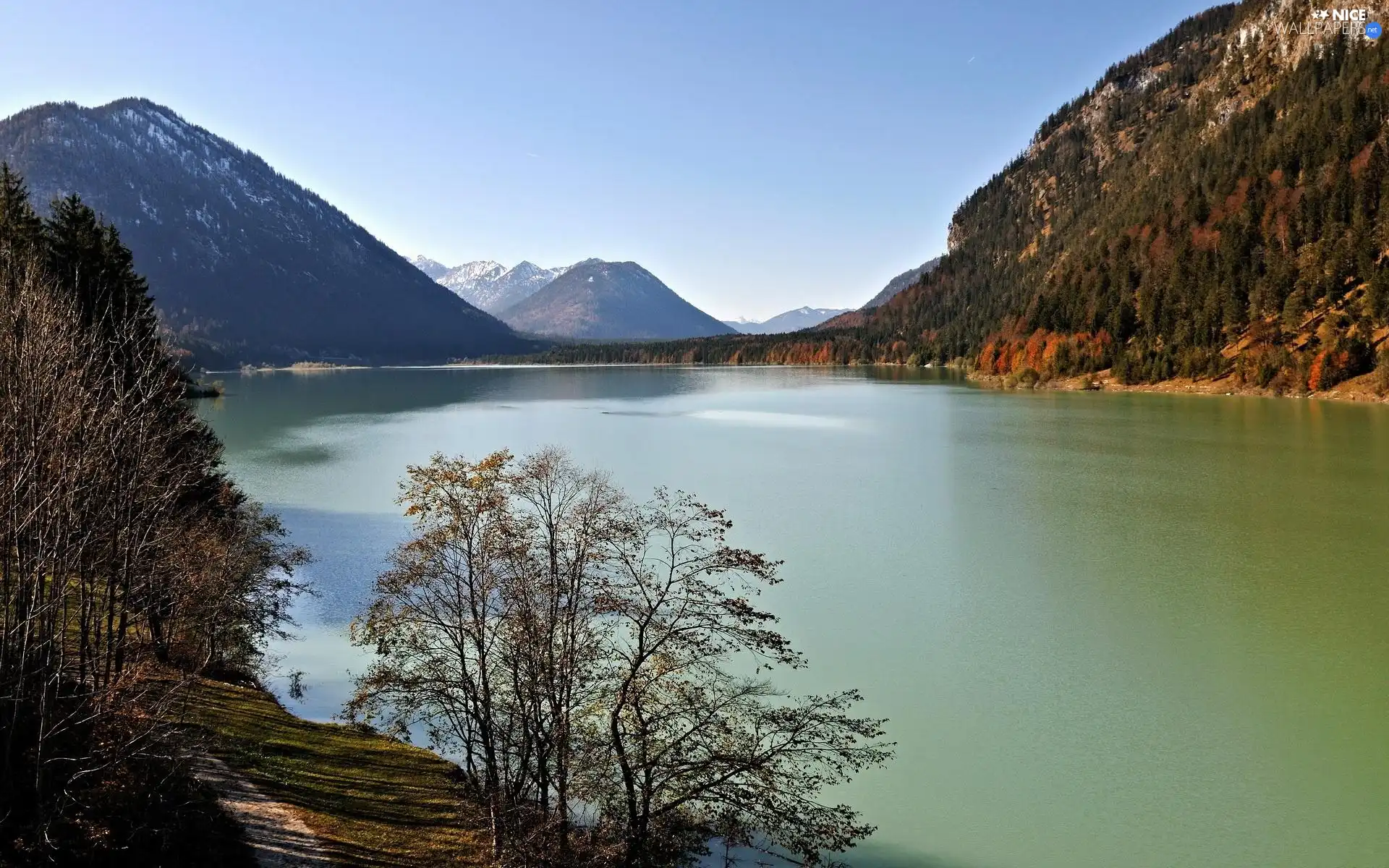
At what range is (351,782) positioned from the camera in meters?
10.7

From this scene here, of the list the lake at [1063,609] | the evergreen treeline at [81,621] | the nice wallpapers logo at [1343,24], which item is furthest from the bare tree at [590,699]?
the nice wallpapers logo at [1343,24]

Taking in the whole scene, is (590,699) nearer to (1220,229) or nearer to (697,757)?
(697,757)

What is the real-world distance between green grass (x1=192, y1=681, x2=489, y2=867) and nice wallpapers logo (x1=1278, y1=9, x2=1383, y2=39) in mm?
131345

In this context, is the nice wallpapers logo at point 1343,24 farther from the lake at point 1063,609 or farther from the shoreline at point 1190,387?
the lake at point 1063,609

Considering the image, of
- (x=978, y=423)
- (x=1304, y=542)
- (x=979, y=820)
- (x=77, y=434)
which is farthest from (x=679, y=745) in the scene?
(x=978, y=423)

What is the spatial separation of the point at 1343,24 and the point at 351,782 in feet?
458

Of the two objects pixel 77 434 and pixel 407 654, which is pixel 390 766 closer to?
pixel 407 654

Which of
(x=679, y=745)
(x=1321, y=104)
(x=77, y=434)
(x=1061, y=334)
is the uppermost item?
(x=1321, y=104)

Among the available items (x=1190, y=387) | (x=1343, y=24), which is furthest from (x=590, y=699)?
(x=1343, y=24)

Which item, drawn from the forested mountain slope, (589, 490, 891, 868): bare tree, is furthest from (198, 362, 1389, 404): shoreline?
(589, 490, 891, 868): bare tree

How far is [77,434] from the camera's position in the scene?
9.41 m

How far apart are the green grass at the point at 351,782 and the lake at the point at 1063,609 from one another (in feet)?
8.76

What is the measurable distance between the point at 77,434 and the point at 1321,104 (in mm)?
121305

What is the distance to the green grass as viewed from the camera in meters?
9.11
